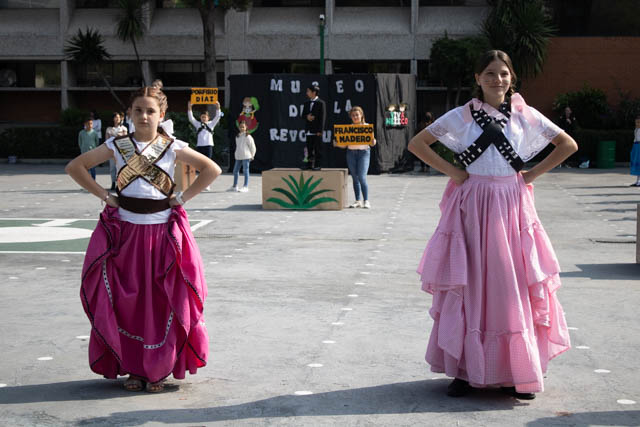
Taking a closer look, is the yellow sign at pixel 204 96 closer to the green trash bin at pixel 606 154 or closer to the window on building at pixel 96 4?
the green trash bin at pixel 606 154

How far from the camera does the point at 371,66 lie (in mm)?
34844

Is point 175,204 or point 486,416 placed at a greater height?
point 175,204

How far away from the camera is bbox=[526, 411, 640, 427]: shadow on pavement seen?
4574 mm

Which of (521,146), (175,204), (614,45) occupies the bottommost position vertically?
(175,204)

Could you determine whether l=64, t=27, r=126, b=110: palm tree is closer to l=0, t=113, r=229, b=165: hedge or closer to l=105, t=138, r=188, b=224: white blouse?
l=0, t=113, r=229, b=165: hedge

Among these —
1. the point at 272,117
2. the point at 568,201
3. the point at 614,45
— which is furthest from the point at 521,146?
the point at 614,45

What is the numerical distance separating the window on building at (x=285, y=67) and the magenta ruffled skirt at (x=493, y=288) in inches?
1183

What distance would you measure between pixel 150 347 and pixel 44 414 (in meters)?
0.67

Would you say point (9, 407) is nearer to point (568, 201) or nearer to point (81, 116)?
point (568, 201)

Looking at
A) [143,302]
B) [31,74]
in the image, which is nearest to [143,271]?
[143,302]

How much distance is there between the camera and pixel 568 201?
17172 millimetres

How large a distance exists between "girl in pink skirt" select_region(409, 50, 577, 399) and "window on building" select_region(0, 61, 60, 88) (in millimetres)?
33496

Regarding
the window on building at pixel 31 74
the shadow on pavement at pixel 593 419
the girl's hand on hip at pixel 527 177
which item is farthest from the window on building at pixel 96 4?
the shadow on pavement at pixel 593 419

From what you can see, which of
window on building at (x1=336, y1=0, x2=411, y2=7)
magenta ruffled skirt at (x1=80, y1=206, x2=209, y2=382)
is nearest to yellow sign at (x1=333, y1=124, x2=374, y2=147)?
magenta ruffled skirt at (x1=80, y1=206, x2=209, y2=382)
